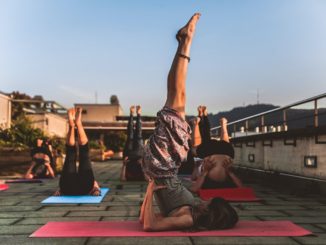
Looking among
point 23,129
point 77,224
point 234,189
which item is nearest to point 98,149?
point 23,129

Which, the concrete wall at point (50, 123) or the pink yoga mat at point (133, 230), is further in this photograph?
the concrete wall at point (50, 123)

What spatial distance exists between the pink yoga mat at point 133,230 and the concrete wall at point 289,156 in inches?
118

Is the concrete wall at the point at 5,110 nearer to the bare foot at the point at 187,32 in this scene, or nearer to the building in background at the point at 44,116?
the building in background at the point at 44,116

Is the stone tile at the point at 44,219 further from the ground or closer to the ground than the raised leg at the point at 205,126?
closer to the ground

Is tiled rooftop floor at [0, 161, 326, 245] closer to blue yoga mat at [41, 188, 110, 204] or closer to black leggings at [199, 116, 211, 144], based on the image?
blue yoga mat at [41, 188, 110, 204]

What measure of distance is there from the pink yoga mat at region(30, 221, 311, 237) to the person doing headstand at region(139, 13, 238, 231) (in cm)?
14

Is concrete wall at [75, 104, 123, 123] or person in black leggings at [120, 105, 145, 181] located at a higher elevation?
concrete wall at [75, 104, 123, 123]

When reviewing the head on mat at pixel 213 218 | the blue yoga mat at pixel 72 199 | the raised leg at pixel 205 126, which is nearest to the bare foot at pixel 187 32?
the head on mat at pixel 213 218

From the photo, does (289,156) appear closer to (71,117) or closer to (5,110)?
(71,117)

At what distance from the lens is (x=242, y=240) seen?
3.11 meters

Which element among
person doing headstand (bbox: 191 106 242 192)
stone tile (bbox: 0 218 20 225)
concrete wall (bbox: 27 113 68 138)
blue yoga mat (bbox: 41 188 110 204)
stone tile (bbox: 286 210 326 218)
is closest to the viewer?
stone tile (bbox: 0 218 20 225)

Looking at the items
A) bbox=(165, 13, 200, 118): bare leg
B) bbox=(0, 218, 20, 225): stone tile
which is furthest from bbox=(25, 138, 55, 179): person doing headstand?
bbox=(165, 13, 200, 118): bare leg

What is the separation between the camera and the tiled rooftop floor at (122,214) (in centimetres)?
311

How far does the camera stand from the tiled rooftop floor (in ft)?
10.2
